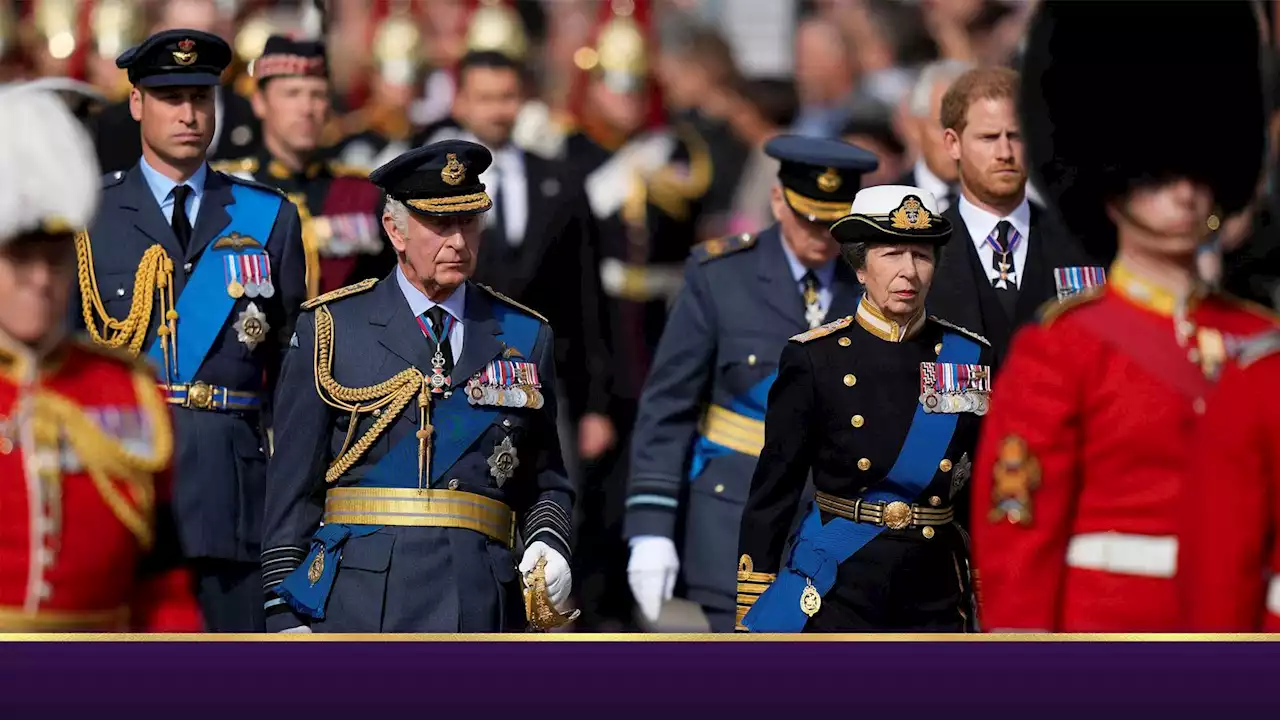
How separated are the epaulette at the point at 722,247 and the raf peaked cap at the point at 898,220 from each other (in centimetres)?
164

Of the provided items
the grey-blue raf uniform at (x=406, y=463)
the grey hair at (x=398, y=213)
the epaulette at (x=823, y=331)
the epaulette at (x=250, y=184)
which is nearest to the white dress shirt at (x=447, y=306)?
the grey-blue raf uniform at (x=406, y=463)

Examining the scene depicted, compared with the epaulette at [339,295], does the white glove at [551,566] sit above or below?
below

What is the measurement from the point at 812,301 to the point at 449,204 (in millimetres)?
1959

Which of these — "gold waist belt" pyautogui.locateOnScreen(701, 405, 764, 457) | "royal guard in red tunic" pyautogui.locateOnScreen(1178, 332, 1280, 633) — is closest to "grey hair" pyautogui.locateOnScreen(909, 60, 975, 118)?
"gold waist belt" pyautogui.locateOnScreen(701, 405, 764, 457)

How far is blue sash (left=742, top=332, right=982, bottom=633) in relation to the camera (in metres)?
8.49

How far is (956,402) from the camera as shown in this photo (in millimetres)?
8555

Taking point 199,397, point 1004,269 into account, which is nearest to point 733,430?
point 1004,269

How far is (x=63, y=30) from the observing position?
16.8m

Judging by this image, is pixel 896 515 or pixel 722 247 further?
pixel 722 247

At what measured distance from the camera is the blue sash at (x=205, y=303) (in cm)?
951

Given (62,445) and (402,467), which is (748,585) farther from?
(62,445)

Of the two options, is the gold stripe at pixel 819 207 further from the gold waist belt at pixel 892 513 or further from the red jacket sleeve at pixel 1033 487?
the red jacket sleeve at pixel 1033 487
